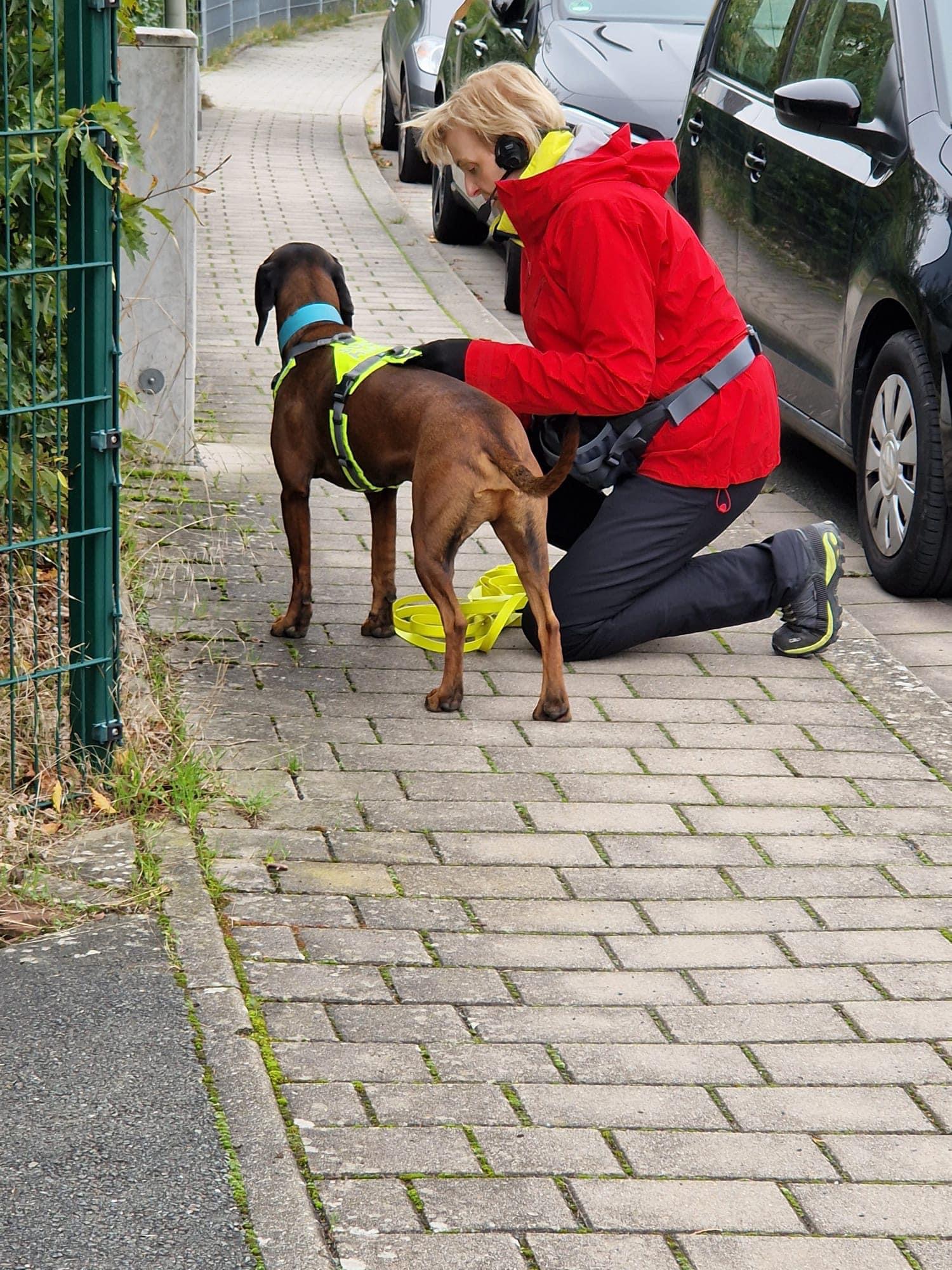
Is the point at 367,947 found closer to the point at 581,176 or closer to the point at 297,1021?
the point at 297,1021

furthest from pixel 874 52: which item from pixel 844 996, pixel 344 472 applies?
pixel 844 996

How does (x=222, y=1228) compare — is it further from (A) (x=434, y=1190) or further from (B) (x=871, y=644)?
(B) (x=871, y=644)

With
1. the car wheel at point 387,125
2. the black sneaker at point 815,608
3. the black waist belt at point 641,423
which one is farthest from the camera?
the car wheel at point 387,125

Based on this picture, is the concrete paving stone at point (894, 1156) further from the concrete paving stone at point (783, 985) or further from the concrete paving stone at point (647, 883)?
the concrete paving stone at point (647, 883)

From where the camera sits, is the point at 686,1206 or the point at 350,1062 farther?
the point at 350,1062

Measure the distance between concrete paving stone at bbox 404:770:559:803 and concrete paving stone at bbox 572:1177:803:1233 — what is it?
1489 millimetres

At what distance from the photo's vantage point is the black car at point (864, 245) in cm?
542

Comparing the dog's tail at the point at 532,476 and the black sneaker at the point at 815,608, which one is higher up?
the dog's tail at the point at 532,476

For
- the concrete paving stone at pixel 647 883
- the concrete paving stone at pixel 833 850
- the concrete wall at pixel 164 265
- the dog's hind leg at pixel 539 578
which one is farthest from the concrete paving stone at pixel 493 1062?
the concrete wall at pixel 164 265

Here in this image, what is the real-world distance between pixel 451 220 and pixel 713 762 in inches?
305

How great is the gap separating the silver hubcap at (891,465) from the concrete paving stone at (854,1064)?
2.75 meters

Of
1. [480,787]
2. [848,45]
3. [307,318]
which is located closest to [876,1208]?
[480,787]

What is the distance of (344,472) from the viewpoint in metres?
4.91

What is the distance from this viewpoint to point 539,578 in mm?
4492
